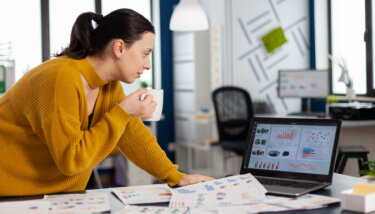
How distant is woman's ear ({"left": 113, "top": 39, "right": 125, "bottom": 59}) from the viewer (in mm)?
1605

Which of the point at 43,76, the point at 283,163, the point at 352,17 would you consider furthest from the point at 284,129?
the point at 352,17

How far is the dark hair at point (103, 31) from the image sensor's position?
161 cm

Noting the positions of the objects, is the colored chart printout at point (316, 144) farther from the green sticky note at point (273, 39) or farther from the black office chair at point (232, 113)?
the green sticky note at point (273, 39)

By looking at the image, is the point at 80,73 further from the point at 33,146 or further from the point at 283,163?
the point at 283,163

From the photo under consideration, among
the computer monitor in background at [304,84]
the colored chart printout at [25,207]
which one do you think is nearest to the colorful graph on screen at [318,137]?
the colored chart printout at [25,207]

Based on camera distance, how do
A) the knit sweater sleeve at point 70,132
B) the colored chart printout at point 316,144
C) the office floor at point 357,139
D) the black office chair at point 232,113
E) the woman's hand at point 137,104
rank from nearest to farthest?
the knit sweater sleeve at point 70,132
the woman's hand at point 137,104
the colored chart printout at point 316,144
the office floor at point 357,139
the black office chair at point 232,113

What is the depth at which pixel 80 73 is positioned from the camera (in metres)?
1.62

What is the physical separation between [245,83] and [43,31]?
2350 millimetres

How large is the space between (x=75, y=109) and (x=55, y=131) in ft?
0.32

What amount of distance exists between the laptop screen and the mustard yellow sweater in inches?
12.2

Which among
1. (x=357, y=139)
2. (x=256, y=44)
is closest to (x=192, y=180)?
(x=357, y=139)

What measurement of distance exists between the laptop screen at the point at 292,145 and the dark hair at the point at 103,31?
56 centimetres

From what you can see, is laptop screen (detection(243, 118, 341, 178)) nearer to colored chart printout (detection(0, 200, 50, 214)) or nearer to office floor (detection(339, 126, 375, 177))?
colored chart printout (detection(0, 200, 50, 214))

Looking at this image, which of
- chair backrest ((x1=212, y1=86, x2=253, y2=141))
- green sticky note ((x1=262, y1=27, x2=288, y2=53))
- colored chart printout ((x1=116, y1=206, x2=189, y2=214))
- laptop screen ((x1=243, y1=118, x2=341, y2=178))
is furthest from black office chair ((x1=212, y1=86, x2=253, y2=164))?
colored chart printout ((x1=116, y1=206, x2=189, y2=214))
